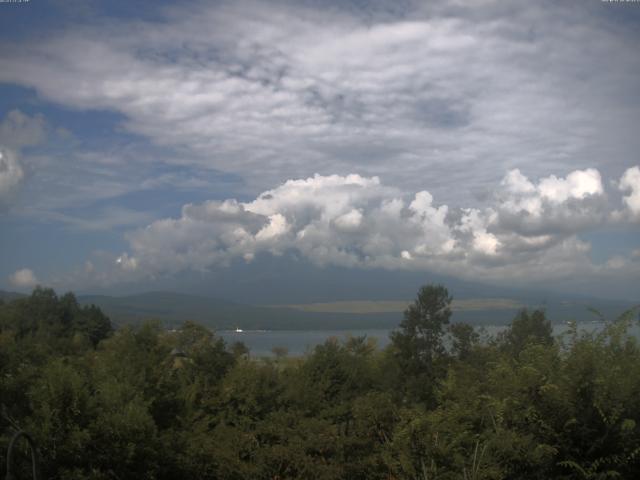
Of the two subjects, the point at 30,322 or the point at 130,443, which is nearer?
the point at 130,443

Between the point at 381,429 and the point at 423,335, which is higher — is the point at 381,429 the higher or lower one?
the higher one

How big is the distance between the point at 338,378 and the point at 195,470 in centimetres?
1365

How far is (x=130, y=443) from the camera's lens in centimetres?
968

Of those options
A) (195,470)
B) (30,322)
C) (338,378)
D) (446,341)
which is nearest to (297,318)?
(30,322)

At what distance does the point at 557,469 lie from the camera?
874cm

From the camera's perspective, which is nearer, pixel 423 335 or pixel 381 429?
pixel 381 429

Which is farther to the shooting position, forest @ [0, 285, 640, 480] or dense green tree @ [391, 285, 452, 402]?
dense green tree @ [391, 285, 452, 402]

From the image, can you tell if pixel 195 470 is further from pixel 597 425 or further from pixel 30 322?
pixel 30 322

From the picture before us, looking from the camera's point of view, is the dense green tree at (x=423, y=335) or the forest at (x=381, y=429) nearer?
the forest at (x=381, y=429)

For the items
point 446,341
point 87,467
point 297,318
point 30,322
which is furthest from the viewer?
point 297,318

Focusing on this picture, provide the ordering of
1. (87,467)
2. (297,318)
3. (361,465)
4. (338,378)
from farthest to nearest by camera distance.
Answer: (297,318), (338,378), (361,465), (87,467)

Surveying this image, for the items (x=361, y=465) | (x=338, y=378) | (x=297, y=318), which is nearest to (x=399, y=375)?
(x=338, y=378)

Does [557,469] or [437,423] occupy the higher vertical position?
[437,423]

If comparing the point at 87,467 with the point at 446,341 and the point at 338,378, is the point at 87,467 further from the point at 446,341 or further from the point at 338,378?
the point at 446,341
